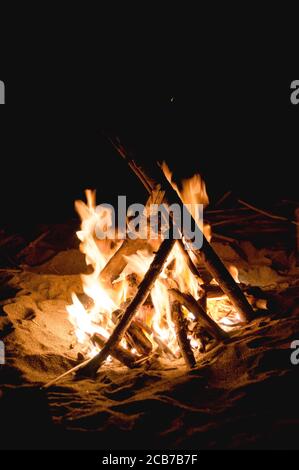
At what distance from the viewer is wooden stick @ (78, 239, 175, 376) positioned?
12.3 ft

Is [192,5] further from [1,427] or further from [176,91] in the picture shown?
[1,427]

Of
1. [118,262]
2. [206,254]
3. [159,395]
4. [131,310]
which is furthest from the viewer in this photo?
[118,262]

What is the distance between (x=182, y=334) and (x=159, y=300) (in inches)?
19.1

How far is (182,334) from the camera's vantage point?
391 centimetres

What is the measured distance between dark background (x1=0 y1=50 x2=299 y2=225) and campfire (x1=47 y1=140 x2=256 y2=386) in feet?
11.2

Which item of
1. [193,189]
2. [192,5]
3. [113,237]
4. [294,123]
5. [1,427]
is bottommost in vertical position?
[1,427]

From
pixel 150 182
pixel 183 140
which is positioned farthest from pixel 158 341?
pixel 183 140

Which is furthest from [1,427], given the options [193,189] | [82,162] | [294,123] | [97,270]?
[294,123]

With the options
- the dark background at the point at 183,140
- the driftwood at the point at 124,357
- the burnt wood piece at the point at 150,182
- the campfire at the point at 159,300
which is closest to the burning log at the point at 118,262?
the campfire at the point at 159,300

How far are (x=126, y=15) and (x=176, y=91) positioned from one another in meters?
2.73

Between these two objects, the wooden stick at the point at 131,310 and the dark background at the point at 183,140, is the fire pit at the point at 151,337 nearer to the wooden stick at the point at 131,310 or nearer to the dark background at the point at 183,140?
the wooden stick at the point at 131,310

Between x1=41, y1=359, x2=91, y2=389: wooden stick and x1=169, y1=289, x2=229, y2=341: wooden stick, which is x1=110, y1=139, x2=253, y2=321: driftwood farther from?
x1=41, y1=359, x2=91, y2=389: wooden stick

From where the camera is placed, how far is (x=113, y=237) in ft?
16.3

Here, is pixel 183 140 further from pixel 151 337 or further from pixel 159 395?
pixel 159 395
